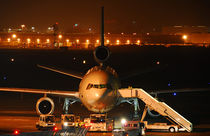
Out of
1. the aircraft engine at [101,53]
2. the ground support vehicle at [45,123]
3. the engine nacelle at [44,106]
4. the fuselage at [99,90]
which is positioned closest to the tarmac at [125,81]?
the ground support vehicle at [45,123]

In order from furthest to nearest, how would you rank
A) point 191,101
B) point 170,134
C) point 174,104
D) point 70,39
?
point 70,39 < point 191,101 < point 174,104 < point 170,134

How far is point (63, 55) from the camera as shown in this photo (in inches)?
4417

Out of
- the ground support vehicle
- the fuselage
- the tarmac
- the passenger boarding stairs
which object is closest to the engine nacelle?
the tarmac

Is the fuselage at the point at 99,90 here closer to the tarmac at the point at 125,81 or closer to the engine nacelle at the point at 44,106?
the tarmac at the point at 125,81

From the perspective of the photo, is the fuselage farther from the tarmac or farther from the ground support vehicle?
the ground support vehicle

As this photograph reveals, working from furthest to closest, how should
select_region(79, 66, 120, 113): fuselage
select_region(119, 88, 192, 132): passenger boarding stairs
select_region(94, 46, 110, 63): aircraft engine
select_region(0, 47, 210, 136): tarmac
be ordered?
1. select_region(0, 47, 210, 136): tarmac
2. select_region(94, 46, 110, 63): aircraft engine
3. select_region(119, 88, 192, 132): passenger boarding stairs
4. select_region(79, 66, 120, 113): fuselage

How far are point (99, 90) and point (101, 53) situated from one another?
622 centimetres

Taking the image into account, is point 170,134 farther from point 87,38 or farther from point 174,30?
point 174,30

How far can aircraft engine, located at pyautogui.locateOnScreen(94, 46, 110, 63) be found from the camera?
36.4 m

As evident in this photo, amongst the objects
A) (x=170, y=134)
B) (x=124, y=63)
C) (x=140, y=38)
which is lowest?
(x=170, y=134)

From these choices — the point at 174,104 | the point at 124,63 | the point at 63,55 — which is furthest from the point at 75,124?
the point at 63,55

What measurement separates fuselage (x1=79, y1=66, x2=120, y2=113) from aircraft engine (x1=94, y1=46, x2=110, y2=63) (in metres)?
3.15

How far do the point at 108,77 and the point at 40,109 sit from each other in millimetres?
7917

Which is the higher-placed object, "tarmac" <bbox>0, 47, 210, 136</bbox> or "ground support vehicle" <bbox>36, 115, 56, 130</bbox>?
"tarmac" <bbox>0, 47, 210, 136</bbox>
